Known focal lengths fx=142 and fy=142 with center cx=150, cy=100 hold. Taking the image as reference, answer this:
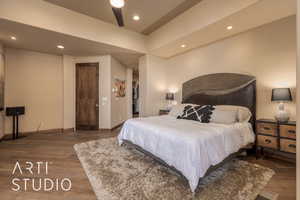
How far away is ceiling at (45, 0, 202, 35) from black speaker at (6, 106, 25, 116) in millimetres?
3150

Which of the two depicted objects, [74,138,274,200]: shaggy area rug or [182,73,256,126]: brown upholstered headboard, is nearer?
[74,138,274,200]: shaggy area rug

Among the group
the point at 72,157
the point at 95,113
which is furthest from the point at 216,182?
the point at 95,113

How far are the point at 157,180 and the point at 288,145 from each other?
7.61ft

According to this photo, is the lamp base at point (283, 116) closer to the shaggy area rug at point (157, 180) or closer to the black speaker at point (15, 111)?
the shaggy area rug at point (157, 180)

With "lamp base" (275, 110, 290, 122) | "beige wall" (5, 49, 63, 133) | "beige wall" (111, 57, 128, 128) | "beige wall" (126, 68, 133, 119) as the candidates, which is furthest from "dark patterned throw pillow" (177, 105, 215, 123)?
"beige wall" (5, 49, 63, 133)

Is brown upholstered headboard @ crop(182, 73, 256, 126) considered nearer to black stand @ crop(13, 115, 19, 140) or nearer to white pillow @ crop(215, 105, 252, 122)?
white pillow @ crop(215, 105, 252, 122)

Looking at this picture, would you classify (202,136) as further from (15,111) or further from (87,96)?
(15,111)

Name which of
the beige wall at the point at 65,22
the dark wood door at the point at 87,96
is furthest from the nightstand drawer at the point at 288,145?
the dark wood door at the point at 87,96

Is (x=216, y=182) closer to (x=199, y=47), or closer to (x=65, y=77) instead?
(x=199, y=47)

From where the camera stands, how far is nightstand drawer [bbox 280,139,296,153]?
237 cm

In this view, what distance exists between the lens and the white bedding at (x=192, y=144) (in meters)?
1.75

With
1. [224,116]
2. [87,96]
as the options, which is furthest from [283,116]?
[87,96]

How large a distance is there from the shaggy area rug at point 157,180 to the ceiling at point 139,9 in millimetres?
3318

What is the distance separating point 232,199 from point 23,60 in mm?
6309
